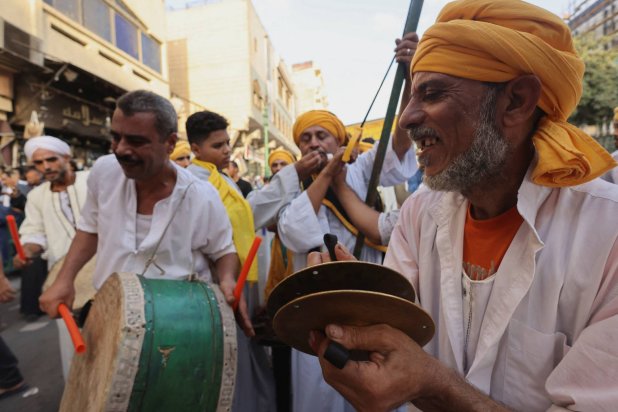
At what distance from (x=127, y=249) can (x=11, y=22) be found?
10.2 metres

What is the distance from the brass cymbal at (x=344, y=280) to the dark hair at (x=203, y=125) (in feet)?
9.22

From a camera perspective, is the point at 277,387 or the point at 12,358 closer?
the point at 277,387

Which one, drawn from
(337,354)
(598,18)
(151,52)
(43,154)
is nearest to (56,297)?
(337,354)

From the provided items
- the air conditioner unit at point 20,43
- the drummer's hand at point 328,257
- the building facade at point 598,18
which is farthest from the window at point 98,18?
the building facade at point 598,18

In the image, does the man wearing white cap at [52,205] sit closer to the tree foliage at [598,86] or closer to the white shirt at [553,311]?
the white shirt at [553,311]

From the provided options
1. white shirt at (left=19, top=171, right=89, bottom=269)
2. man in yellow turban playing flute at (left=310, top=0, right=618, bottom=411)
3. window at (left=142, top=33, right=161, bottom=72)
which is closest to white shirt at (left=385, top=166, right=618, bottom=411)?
man in yellow turban playing flute at (left=310, top=0, right=618, bottom=411)

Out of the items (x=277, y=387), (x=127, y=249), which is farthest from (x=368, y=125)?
(x=127, y=249)

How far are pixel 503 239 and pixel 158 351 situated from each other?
1249 mm

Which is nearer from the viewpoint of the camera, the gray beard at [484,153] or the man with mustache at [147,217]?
the gray beard at [484,153]

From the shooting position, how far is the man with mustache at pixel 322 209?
243 centimetres

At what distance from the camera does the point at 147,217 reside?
2.20m

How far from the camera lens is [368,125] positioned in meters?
7.28

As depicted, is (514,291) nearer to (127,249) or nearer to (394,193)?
(127,249)

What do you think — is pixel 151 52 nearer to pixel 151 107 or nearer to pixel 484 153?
pixel 151 107
